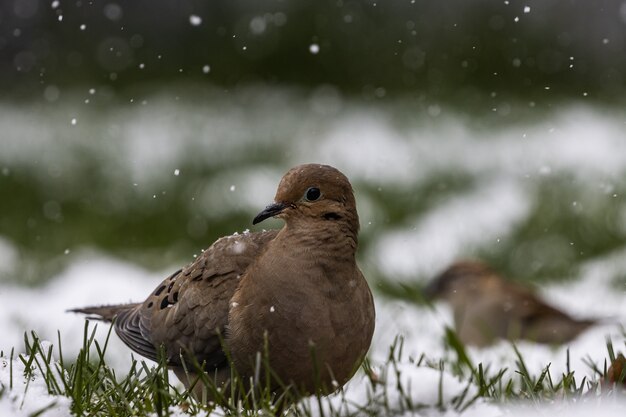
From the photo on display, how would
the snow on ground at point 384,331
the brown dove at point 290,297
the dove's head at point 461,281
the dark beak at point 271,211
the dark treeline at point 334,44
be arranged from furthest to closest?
the dark treeline at point 334,44
the dove's head at point 461,281
the dark beak at point 271,211
the brown dove at point 290,297
the snow on ground at point 384,331

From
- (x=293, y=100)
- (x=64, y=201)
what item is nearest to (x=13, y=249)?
(x=64, y=201)

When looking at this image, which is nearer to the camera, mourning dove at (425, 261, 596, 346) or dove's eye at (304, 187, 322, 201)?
dove's eye at (304, 187, 322, 201)

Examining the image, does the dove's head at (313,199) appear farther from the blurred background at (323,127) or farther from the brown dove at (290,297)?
the blurred background at (323,127)

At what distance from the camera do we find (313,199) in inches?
119

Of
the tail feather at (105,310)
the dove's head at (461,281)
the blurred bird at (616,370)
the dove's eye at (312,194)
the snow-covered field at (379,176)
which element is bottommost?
the blurred bird at (616,370)

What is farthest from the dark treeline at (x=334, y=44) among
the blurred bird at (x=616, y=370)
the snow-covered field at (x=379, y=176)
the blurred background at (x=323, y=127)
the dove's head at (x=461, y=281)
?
the blurred bird at (x=616, y=370)

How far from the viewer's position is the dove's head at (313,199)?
3.01m

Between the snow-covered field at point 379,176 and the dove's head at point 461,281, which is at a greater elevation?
the snow-covered field at point 379,176

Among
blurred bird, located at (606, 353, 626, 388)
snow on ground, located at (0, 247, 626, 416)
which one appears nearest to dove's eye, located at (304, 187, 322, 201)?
snow on ground, located at (0, 247, 626, 416)

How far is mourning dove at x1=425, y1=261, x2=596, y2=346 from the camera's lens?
452 centimetres

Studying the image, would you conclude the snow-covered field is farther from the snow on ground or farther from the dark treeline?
the dark treeline

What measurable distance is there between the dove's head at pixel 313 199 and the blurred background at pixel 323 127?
93.1 inches

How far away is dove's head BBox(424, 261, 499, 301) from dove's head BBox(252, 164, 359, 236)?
2.15m

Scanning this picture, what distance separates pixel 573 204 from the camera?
640 cm
